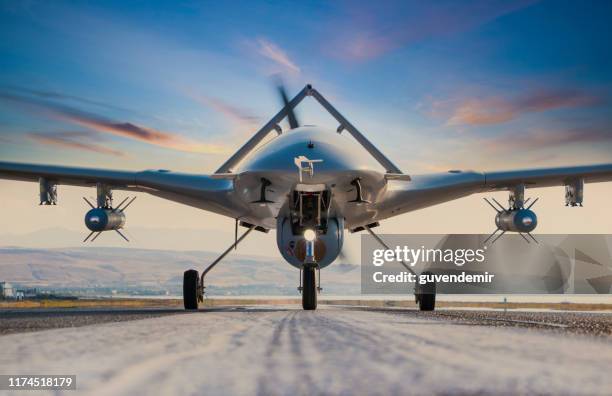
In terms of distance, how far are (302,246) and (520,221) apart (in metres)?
8.41

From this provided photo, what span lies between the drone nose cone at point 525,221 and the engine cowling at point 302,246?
724 cm

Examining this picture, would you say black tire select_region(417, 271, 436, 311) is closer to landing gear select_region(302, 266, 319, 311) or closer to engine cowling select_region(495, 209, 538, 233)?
engine cowling select_region(495, 209, 538, 233)

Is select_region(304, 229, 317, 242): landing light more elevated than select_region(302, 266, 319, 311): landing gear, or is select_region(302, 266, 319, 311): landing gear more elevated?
select_region(304, 229, 317, 242): landing light

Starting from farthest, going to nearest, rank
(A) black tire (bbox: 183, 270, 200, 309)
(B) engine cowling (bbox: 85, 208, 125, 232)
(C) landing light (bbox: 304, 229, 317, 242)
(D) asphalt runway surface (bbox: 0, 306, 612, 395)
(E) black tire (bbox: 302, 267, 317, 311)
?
1. (A) black tire (bbox: 183, 270, 200, 309)
2. (B) engine cowling (bbox: 85, 208, 125, 232)
3. (C) landing light (bbox: 304, 229, 317, 242)
4. (E) black tire (bbox: 302, 267, 317, 311)
5. (D) asphalt runway surface (bbox: 0, 306, 612, 395)

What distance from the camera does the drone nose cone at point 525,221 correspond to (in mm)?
21797

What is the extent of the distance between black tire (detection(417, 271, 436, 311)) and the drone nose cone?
3.39 metres

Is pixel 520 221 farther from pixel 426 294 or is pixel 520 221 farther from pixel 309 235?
pixel 309 235

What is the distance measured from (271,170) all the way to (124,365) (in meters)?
11.4

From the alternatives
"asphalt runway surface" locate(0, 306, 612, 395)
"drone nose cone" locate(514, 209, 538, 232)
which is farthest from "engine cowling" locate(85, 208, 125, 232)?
"asphalt runway surface" locate(0, 306, 612, 395)

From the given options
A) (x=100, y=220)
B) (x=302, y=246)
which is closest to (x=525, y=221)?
(x=302, y=246)

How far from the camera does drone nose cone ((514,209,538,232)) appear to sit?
21797 millimetres

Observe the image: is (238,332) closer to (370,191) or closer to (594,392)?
(594,392)

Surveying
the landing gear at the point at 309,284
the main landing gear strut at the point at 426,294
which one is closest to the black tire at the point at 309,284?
the landing gear at the point at 309,284

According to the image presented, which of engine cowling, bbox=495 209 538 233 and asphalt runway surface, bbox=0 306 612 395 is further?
engine cowling, bbox=495 209 538 233
